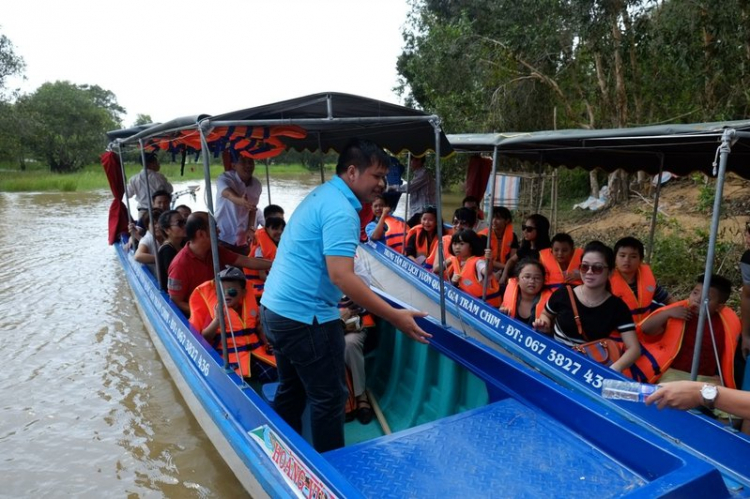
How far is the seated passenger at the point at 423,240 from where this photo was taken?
6.47m

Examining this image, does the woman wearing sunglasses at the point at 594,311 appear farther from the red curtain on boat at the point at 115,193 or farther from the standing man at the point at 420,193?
the red curtain on boat at the point at 115,193

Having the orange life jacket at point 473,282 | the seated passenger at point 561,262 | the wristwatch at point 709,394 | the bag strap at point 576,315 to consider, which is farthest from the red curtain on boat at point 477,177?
the wristwatch at point 709,394

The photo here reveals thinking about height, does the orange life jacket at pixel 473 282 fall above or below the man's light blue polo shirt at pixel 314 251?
below

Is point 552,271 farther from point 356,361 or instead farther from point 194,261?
point 194,261

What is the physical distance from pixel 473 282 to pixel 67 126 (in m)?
31.3

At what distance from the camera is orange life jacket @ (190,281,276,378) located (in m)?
3.40

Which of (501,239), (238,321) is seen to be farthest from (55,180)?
(238,321)

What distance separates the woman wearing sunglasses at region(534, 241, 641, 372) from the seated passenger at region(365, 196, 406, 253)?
3.66 meters

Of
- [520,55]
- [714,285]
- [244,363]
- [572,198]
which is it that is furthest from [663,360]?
[572,198]

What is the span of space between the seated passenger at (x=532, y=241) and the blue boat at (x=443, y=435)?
6.64 ft

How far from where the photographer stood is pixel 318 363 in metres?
2.18

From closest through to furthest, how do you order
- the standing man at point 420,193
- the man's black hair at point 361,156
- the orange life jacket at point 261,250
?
the man's black hair at point 361,156 → the orange life jacket at point 261,250 → the standing man at point 420,193

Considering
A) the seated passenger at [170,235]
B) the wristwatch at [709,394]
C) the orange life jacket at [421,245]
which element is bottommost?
the orange life jacket at [421,245]

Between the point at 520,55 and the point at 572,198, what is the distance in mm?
7167
